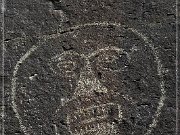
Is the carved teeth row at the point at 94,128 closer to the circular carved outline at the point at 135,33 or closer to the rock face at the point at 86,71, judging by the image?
the rock face at the point at 86,71

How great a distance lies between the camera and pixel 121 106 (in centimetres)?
333

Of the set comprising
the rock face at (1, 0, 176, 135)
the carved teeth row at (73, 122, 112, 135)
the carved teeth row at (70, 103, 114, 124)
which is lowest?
the carved teeth row at (73, 122, 112, 135)

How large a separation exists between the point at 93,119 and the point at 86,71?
0.30 m

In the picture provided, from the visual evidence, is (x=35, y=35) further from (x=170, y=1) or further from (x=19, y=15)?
(x=170, y=1)

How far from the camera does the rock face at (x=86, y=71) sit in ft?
10.9

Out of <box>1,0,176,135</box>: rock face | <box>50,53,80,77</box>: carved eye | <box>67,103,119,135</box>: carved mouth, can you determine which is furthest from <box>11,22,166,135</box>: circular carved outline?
<box>67,103,119,135</box>: carved mouth

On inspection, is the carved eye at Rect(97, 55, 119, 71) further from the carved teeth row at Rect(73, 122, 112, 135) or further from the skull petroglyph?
the carved teeth row at Rect(73, 122, 112, 135)

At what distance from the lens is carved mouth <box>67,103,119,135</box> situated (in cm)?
331

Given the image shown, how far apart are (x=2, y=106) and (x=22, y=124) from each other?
0.17m

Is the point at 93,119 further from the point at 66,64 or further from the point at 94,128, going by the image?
the point at 66,64

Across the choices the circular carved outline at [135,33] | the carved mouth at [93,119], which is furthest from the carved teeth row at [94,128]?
the circular carved outline at [135,33]

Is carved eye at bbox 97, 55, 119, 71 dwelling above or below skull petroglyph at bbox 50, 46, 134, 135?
above

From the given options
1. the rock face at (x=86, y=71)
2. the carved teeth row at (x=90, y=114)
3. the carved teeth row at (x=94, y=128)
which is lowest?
the carved teeth row at (x=94, y=128)

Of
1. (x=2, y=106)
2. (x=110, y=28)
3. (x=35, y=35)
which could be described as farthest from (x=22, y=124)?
(x=110, y=28)
